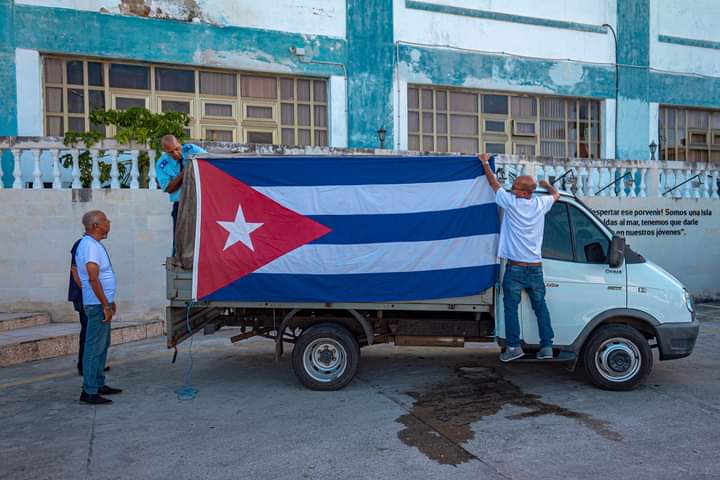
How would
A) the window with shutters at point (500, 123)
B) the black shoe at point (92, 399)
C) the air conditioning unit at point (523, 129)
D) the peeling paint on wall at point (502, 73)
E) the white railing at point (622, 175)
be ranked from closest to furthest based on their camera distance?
1. the black shoe at point (92, 399)
2. the white railing at point (622, 175)
3. the peeling paint on wall at point (502, 73)
4. the window with shutters at point (500, 123)
5. the air conditioning unit at point (523, 129)

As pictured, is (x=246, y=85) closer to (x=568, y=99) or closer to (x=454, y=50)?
(x=454, y=50)

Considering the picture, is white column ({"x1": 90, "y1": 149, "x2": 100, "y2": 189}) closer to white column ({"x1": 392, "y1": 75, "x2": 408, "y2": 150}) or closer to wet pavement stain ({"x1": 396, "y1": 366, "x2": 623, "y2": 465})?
wet pavement stain ({"x1": 396, "y1": 366, "x2": 623, "y2": 465})

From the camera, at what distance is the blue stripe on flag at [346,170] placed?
6.30 meters

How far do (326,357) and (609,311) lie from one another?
109 inches

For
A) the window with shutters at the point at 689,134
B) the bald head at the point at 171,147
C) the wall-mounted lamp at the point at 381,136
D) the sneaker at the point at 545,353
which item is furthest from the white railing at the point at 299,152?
the window with shutters at the point at 689,134

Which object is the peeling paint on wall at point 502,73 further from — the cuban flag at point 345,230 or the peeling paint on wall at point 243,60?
the cuban flag at point 345,230

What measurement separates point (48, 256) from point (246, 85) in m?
5.63

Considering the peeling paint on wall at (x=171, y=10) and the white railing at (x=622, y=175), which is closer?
the white railing at (x=622, y=175)

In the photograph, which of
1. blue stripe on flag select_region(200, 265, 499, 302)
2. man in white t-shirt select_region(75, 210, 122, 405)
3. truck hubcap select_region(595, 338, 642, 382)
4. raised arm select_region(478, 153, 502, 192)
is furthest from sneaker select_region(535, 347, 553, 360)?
man in white t-shirt select_region(75, 210, 122, 405)

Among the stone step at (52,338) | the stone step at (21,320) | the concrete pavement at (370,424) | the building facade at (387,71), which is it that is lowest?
the concrete pavement at (370,424)

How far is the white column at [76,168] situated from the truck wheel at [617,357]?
7.57m

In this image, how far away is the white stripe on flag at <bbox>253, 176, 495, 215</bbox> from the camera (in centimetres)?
629

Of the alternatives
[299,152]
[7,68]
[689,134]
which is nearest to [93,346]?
[299,152]

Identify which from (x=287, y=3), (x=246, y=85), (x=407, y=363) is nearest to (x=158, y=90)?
(x=246, y=85)
